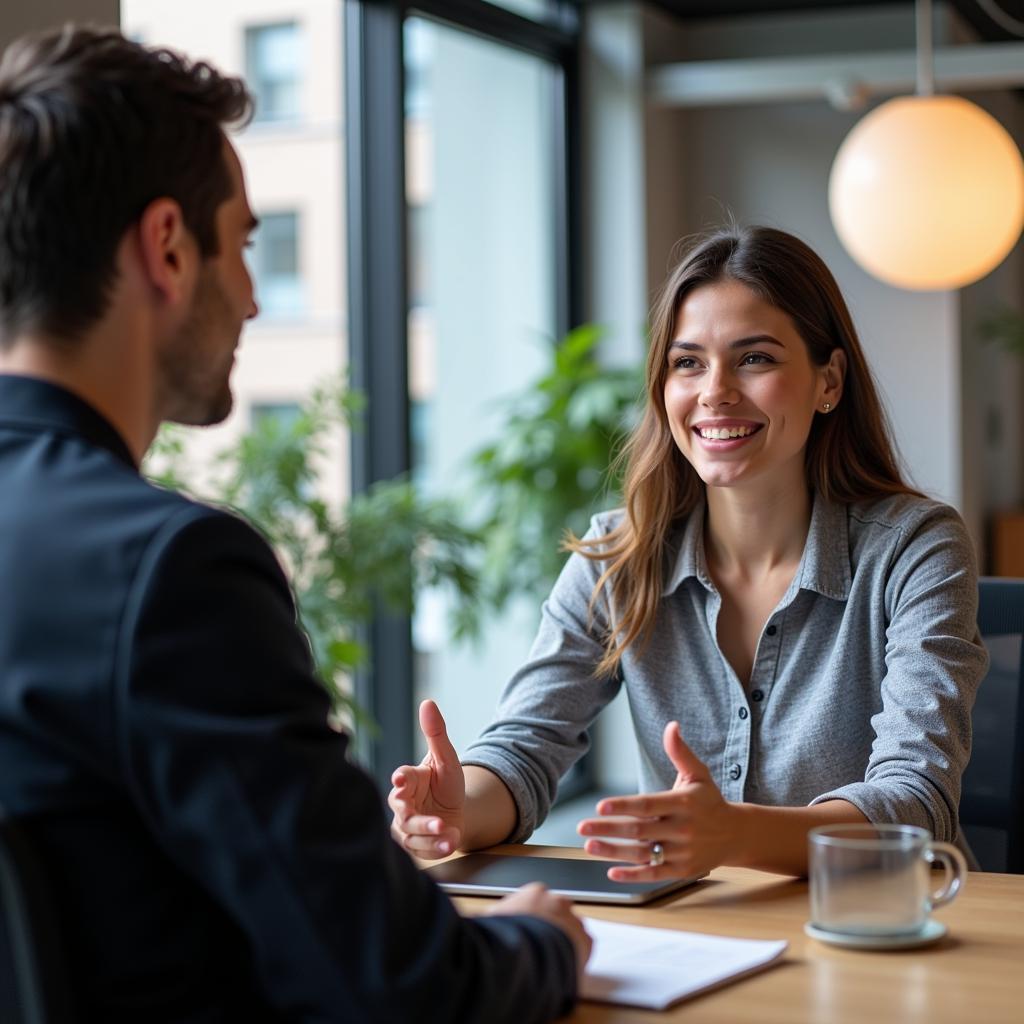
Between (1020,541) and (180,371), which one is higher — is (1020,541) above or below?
below

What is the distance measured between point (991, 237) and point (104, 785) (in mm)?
3348

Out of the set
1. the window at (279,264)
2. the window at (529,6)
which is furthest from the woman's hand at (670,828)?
the window at (529,6)

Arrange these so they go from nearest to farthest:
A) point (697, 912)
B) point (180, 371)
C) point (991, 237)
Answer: point (180, 371) → point (697, 912) → point (991, 237)

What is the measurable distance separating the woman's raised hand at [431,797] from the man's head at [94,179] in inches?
26.0

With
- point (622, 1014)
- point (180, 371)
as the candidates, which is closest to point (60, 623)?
point (180, 371)

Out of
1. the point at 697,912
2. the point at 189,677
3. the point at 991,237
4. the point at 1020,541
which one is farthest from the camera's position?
the point at 1020,541

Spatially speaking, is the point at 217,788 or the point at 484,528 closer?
the point at 217,788

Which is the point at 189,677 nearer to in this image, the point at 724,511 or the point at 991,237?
the point at 724,511

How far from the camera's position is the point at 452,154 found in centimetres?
502

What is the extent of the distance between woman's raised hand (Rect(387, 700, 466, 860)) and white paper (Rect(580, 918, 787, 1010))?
280mm

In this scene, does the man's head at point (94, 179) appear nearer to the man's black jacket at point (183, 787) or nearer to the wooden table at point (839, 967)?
the man's black jacket at point (183, 787)

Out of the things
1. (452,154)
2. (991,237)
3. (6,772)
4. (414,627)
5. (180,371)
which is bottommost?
(414,627)

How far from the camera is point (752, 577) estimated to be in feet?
6.70

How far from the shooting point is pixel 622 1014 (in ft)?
3.59
